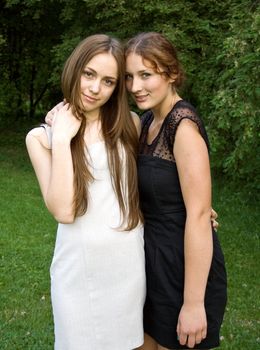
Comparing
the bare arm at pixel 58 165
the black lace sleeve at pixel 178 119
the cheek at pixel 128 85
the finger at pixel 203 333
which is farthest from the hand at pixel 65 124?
the finger at pixel 203 333

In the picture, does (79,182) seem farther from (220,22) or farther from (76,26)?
(76,26)

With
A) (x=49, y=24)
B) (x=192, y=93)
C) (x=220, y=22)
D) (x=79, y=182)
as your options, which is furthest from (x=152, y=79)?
(x=49, y=24)

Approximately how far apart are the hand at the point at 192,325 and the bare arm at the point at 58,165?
22.5 inches

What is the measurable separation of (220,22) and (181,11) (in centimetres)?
110

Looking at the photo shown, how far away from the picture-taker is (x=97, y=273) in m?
2.24

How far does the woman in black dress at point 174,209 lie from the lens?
6.99ft

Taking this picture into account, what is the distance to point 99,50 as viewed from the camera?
2203mm

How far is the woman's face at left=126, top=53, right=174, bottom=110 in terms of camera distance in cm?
221

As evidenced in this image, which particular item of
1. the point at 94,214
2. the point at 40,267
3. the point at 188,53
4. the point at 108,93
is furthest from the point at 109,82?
the point at 188,53

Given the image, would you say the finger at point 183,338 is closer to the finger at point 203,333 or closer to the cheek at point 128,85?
the finger at point 203,333

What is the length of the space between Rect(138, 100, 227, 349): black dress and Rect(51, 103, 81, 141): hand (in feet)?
0.99

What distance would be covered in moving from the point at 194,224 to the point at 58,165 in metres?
0.55

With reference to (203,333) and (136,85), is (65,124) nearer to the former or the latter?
(136,85)

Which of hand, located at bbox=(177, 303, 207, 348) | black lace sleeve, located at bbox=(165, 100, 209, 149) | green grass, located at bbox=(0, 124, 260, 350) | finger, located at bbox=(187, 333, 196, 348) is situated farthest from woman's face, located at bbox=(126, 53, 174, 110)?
green grass, located at bbox=(0, 124, 260, 350)
